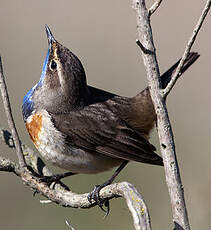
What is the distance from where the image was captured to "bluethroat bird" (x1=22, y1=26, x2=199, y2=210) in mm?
5457

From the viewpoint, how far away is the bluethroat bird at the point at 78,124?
546 centimetres

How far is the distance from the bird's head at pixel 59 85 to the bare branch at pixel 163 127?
6.56ft

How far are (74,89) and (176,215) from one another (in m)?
2.39

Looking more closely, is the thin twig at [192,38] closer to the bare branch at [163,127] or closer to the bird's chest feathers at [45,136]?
the bare branch at [163,127]

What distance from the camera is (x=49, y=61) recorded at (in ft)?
18.6

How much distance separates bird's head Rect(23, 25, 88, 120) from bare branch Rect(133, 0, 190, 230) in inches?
78.7

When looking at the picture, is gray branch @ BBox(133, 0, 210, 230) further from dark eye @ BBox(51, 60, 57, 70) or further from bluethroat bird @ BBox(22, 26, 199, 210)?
dark eye @ BBox(51, 60, 57, 70)

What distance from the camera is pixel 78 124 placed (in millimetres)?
5664

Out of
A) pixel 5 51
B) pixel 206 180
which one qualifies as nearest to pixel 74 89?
pixel 206 180

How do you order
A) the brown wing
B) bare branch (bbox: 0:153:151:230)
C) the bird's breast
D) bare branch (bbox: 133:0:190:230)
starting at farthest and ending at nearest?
the brown wing → the bird's breast → bare branch (bbox: 0:153:151:230) → bare branch (bbox: 133:0:190:230)

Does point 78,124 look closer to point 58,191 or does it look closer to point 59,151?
point 59,151

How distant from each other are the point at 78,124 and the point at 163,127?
2.11 meters

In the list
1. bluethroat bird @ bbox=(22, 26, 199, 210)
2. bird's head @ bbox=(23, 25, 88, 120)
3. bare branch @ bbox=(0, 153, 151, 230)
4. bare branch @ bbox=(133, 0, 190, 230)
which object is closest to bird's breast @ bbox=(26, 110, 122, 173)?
bluethroat bird @ bbox=(22, 26, 199, 210)

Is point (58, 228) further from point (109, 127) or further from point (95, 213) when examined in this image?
point (109, 127)
